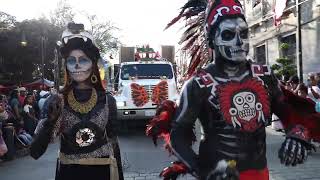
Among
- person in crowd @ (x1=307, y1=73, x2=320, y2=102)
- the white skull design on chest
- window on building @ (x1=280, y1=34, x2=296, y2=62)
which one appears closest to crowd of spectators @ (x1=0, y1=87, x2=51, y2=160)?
person in crowd @ (x1=307, y1=73, x2=320, y2=102)

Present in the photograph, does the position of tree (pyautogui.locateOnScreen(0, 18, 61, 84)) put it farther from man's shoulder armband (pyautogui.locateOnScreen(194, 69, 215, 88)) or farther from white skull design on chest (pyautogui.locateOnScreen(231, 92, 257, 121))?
white skull design on chest (pyautogui.locateOnScreen(231, 92, 257, 121))

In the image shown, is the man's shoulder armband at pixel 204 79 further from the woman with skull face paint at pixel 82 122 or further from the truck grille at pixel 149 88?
the truck grille at pixel 149 88

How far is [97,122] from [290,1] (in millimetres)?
18583

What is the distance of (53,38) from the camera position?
4275cm

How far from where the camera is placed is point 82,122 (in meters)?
3.77

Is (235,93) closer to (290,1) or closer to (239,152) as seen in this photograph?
(239,152)

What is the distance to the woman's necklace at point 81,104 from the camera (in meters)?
3.81

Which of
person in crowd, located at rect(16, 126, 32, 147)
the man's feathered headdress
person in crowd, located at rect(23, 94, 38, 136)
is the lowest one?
person in crowd, located at rect(16, 126, 32, 147)

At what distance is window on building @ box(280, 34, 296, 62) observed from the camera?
21.3 m

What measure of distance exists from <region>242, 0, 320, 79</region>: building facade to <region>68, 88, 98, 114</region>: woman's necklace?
40.1 feet

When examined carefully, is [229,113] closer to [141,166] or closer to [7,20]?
[141,166]

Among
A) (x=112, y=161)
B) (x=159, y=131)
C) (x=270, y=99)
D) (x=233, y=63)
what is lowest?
(x=112, y=161)

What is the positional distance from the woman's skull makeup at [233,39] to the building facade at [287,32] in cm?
1271

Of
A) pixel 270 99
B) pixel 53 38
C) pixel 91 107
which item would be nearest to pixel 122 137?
pixel 91 107
